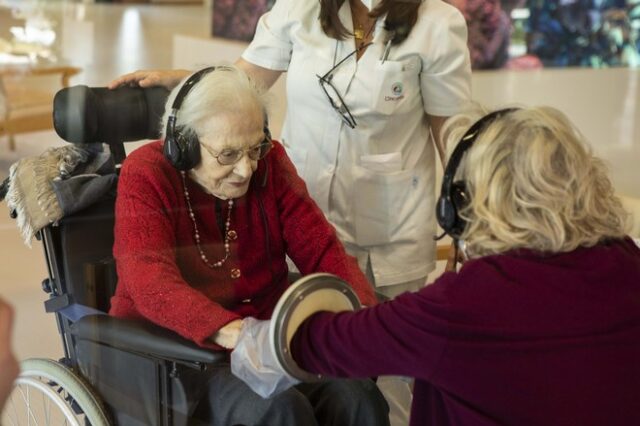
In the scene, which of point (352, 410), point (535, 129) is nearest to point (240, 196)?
point (352, 410)

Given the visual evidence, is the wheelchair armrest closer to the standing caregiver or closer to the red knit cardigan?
the red knit cardigan

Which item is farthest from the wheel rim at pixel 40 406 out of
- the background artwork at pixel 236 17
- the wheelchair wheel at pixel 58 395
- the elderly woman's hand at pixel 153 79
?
the background artwork at pixel 236 17

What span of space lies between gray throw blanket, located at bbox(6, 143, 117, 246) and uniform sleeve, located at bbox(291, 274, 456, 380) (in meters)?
0.65

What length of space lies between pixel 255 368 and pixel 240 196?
0.41m

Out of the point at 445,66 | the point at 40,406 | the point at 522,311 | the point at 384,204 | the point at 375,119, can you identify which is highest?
the point at 445,66

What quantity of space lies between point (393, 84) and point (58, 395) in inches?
36.0

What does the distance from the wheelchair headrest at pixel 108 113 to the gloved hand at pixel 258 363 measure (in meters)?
0.46

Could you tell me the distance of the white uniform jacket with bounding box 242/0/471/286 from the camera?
192cm

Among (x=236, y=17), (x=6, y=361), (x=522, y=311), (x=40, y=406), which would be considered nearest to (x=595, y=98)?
(x=236, y=17)

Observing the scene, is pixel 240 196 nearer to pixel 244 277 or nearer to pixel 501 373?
pixel 244 277

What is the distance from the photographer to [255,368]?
144 centimetres

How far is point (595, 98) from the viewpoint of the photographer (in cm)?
490

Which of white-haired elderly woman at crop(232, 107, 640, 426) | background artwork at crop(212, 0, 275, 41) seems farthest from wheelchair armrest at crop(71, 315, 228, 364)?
background artwork at crop(212, 0, 275, 41)

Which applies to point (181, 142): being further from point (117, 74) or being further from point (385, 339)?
point (117, 74)
